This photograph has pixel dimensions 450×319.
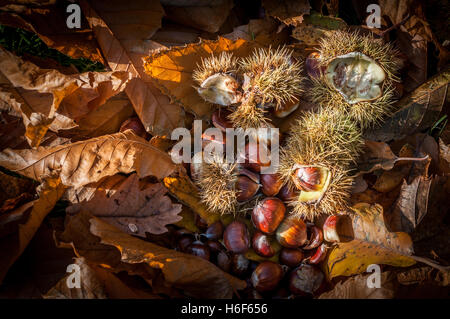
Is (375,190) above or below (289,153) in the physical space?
below

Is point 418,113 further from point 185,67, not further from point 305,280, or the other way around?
point 185,67

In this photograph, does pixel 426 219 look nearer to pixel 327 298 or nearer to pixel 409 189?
pixel 409 189

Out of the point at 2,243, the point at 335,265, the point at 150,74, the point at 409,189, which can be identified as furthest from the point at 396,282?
the point at 2,243

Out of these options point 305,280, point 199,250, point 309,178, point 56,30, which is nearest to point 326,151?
point 309,178

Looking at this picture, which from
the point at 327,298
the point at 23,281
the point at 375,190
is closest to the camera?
the point at 327,298

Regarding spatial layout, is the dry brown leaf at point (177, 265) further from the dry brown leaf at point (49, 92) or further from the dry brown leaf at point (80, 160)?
the dry brown leaf at point (49, 92)
